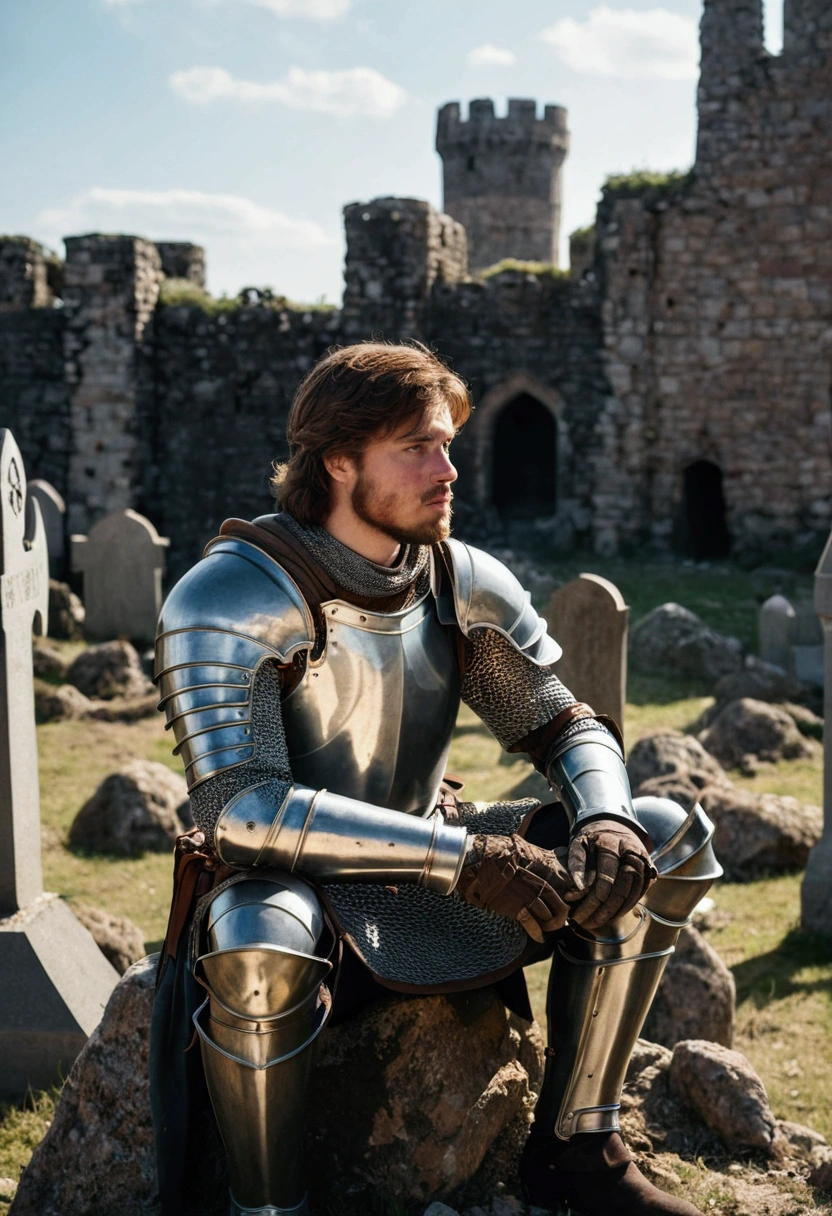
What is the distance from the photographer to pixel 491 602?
10.8 ft

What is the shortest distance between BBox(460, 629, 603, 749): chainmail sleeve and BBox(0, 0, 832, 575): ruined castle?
12.7 meters

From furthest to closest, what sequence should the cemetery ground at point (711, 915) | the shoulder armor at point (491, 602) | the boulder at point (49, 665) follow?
the boulder at point (49, 665)
the cemetery ground at point (711, 915)
the shoulder armor at point (491, 602)

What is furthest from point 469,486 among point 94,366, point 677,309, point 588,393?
point 94,366

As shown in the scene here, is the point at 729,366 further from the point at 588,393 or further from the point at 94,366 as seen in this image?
the point at 94,366

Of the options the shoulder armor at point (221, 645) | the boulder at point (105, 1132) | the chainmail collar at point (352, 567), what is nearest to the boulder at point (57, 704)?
the boulder at point (105, 1132)

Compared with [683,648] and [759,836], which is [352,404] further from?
[683,648]

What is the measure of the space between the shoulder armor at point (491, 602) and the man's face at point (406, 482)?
0.23m

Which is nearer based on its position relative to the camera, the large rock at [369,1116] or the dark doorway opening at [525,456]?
the large rock at [369,1116]

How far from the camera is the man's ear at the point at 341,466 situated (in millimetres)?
3064

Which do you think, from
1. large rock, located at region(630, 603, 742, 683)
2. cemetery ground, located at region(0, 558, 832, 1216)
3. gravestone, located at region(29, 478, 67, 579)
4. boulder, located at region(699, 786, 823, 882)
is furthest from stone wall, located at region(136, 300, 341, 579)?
boulder, located at region(699, 786, 823, 882)

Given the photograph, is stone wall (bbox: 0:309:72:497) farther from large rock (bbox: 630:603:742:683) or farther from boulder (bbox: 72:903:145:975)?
boulder (bbox: 72:903:145:975)

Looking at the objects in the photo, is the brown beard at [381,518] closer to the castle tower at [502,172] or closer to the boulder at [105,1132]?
the boulder at [105,1132]

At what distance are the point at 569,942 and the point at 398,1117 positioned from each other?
20.9 inches

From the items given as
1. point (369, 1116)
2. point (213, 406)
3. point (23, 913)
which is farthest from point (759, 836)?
point (213, 406)
